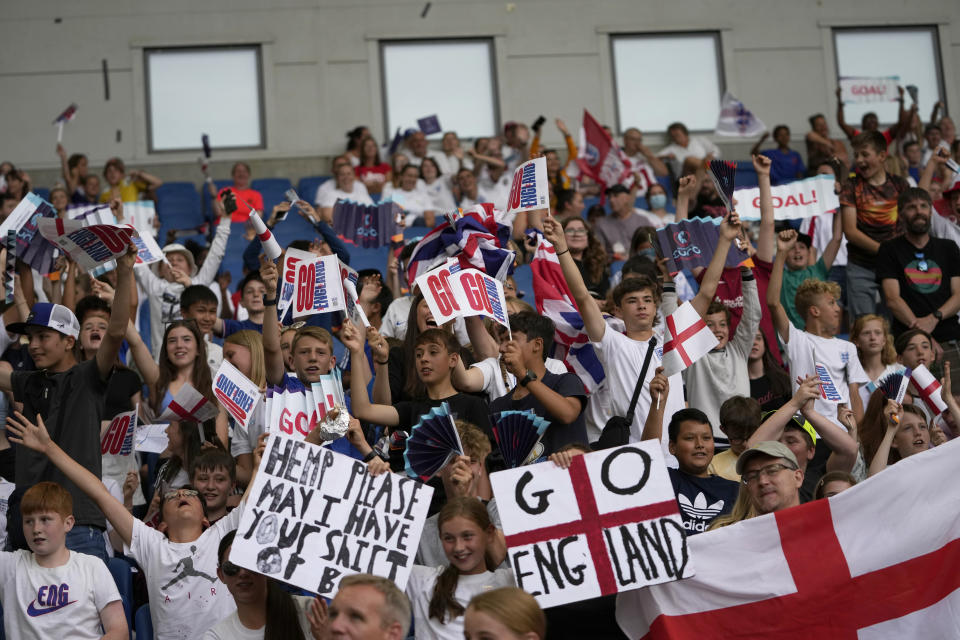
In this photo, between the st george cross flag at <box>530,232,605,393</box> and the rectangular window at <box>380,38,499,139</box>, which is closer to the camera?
the st george cross flag at <box>530,232,605,393</box>

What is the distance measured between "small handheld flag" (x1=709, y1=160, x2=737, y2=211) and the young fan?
13.4 feet

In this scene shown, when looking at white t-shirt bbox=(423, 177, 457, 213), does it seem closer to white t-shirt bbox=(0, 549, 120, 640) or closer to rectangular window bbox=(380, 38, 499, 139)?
rectangular window bbox=(380, 38, 499, 139)

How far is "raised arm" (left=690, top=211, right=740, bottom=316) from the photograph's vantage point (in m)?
7.11

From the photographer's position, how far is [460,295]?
635 cm

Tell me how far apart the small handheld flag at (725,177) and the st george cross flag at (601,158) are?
6869 mm

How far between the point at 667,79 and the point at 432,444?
1347cm

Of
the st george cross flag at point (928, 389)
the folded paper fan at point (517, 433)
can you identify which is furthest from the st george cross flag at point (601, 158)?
the folded paper fan at point (517, 433)

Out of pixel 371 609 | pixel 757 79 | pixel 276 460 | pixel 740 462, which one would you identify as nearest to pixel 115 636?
pixel 276 460

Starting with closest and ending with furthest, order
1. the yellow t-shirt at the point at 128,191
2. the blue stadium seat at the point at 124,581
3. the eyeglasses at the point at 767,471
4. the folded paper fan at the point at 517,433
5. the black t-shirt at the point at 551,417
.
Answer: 1. the eyeglasses at the point at 767,471
2. the folded paper fan at the point at 517,433
3. the black t-shirt at the point at 551,417
4. the blue stadium seat at the point at 124,581
5. the yellow t-shirt at the point at 128,191

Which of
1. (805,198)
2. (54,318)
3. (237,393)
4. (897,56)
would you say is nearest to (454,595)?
(237,393)

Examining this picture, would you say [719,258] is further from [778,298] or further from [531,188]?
[531,188]

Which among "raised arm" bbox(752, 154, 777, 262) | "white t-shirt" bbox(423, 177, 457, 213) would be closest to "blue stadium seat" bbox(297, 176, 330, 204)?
"white t-shirt" bbox(423, 177, 457, 213)

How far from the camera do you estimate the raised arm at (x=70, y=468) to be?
564 cm

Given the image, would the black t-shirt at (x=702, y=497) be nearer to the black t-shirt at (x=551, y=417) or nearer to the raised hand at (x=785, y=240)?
the black t-shirt at (x=551, y=417)
